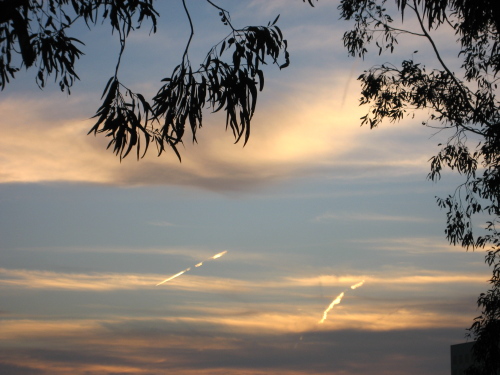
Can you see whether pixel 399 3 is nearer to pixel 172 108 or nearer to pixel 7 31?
pixel 172 108

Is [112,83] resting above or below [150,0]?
below

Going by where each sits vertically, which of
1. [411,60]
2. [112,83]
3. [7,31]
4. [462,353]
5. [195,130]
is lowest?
[462,353]

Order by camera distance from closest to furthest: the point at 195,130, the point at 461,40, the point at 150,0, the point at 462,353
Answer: the point at 195,130, the point at 150,0, the point at 461,40, the point at 462,353

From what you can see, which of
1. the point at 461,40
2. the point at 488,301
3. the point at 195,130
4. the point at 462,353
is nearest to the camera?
the point at 195,130

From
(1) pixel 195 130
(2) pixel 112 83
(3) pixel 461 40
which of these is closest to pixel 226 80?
(1) pixel 195 130

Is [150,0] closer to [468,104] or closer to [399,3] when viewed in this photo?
[399,3]

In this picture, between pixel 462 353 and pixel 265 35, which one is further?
pixel 462 353

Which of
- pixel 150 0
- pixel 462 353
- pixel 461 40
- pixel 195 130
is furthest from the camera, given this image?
pixel 462 353

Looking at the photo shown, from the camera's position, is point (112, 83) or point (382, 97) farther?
point (382, 97)

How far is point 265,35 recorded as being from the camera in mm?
8727

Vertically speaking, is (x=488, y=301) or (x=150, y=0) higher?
(x=150, y=0)

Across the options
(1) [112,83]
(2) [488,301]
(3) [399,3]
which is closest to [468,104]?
(2) [488,301]

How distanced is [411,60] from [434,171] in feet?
8.48

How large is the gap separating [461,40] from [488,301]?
19.6 ft
